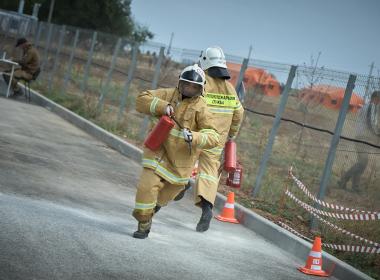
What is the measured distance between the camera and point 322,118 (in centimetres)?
1140

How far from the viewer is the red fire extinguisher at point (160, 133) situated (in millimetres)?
7492

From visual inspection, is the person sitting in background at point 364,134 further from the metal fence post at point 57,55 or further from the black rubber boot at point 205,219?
the metal fence post at point 57,55

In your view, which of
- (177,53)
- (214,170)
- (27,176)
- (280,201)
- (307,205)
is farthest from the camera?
(177,53)

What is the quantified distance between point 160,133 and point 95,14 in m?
43.5

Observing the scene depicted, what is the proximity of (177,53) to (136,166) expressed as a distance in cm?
355

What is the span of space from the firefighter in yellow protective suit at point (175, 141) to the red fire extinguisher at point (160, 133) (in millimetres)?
177

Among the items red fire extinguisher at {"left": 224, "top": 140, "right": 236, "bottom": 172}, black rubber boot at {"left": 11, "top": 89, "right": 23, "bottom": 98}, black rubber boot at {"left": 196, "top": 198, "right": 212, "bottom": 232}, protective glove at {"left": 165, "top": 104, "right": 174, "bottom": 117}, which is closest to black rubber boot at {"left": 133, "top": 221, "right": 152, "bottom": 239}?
protective glove at {"left": 165, "top": 104, "right": 174, "bottom": 117}

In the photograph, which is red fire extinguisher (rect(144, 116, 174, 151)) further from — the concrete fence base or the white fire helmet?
the concrete fence base

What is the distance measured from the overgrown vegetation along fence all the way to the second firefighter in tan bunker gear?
1.75 metres

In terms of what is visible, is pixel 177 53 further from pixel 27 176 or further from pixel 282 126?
pixel 27 176

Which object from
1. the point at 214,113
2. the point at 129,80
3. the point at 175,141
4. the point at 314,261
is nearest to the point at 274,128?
the point at 214,113

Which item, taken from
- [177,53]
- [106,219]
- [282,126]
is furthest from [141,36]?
[106,219]

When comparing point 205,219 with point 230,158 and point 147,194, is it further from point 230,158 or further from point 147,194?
point 147,194

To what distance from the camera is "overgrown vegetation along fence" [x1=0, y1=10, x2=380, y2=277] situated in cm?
1024
